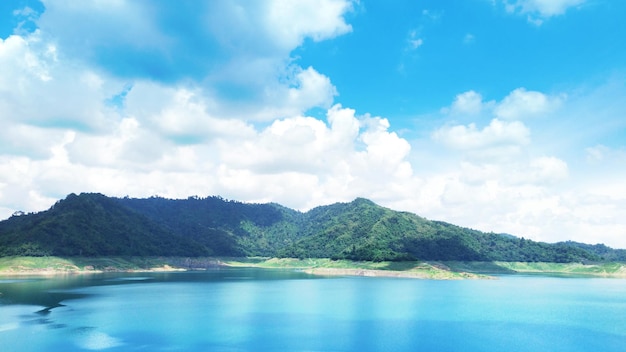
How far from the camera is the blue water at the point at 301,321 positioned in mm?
42719

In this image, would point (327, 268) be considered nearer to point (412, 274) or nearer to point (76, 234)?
point (412, 274)

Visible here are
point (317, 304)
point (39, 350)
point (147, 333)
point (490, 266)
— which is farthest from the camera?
point (490, 266)

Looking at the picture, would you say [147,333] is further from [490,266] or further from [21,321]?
[490,266]

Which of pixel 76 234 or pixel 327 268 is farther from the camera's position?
pixel 327 268

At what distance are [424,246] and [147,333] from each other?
165m

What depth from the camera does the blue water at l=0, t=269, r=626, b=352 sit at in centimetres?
4272

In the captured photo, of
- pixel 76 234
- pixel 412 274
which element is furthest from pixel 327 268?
pixel 76 234

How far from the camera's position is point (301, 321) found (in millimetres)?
54594

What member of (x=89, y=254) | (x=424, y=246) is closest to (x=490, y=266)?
(x=424, y=246)

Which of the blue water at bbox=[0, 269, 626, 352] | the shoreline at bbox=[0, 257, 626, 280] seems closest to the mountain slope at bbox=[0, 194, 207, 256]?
the shoreline at bbox=[0, 257, 626, 280]

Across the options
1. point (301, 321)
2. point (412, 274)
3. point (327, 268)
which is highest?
point (327, 268)

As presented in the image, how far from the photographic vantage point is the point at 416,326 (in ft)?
171

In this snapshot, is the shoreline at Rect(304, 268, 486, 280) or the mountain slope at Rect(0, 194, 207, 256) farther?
the mountain slope at Rect(0, 194, 207, 256)

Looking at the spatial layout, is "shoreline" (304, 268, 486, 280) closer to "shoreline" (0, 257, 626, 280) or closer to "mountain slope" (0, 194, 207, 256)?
"shoreline" (0, 257, 626, 280)
